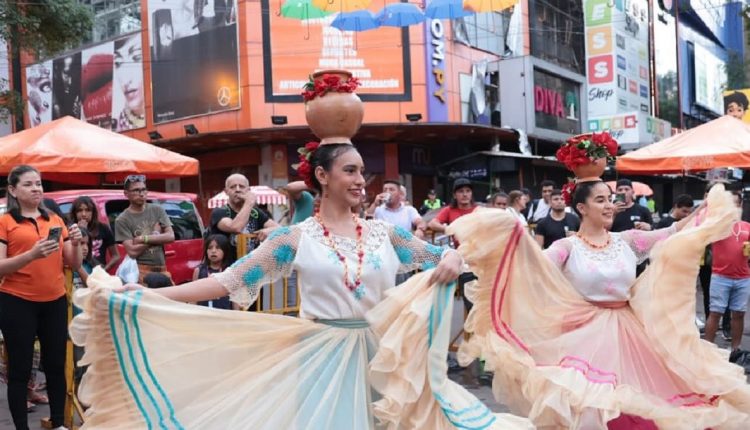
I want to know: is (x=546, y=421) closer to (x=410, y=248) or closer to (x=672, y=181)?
(x=410, y=248)

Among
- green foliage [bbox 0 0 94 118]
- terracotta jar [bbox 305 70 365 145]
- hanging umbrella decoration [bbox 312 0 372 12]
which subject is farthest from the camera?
green foliage [bbox 0 0 94 118]

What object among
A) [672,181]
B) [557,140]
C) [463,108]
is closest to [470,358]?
[463,108]

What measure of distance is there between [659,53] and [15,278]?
40.7m

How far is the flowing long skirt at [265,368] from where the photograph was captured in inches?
128

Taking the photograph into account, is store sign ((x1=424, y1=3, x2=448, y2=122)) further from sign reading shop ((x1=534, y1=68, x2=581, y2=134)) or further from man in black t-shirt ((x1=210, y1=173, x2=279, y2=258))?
man in black t-shirt ((x1=210, y1=173, x2=279, y2=258))

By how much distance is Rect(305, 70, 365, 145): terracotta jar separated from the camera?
375 cm

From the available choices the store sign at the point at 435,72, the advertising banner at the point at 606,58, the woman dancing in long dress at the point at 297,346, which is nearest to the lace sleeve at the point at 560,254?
the woman dancing in long dress at the point at 297,346

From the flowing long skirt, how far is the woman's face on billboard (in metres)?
23.0

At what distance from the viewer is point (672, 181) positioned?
3694 centimetres

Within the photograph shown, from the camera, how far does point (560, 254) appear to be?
207 inches

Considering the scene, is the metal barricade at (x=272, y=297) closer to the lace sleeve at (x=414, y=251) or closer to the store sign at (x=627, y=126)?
the lace sleeve at (x=414, y=251)

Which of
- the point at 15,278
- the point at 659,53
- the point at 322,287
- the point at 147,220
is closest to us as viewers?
the point at 322,287

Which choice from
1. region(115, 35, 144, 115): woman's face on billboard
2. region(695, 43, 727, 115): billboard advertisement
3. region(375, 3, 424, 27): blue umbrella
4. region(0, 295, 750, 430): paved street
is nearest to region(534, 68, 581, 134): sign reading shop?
region(375, 3, 424, 27): blue umbrella

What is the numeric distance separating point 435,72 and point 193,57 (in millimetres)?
7099
